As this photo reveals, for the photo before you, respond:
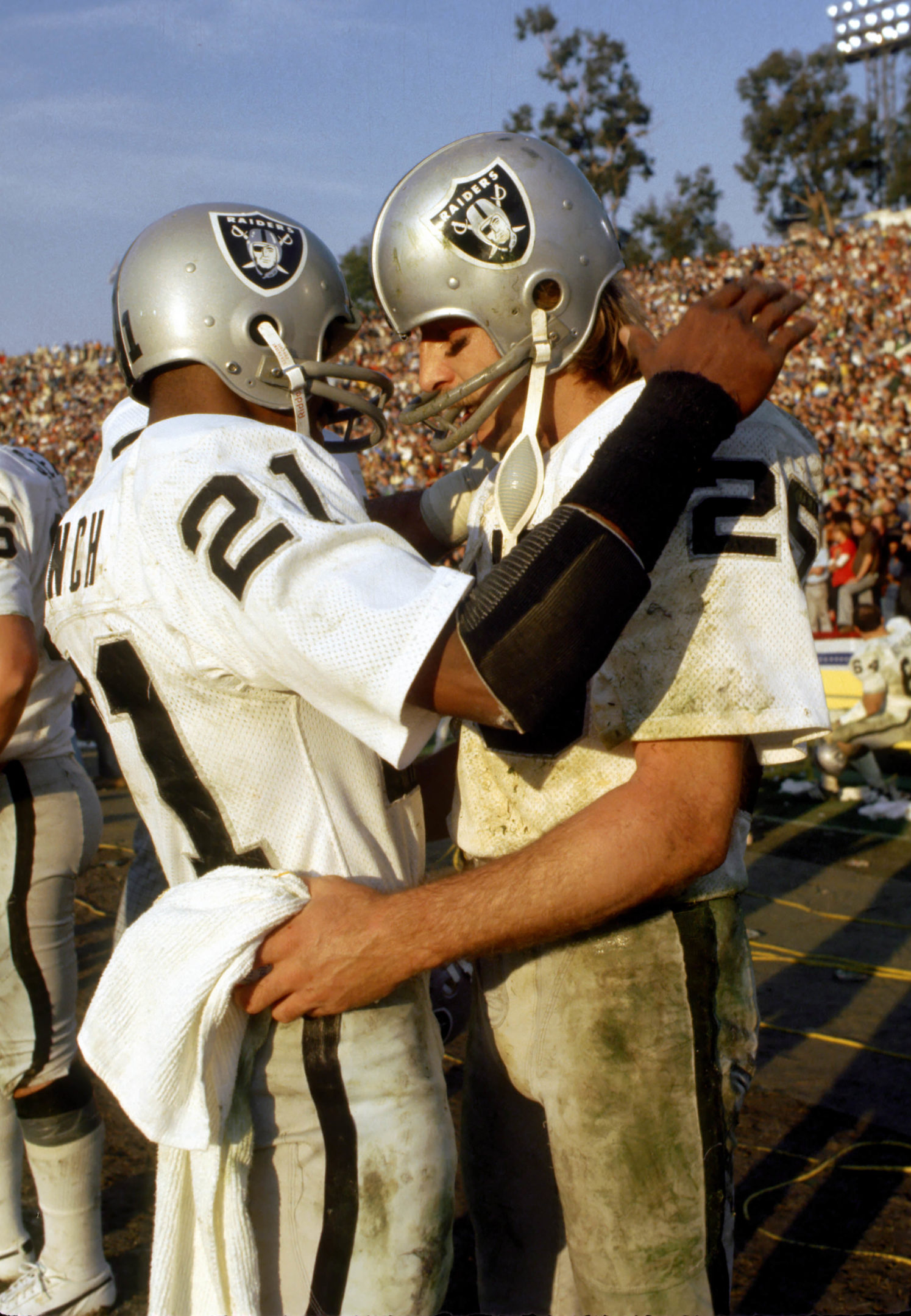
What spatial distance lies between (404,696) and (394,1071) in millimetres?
647

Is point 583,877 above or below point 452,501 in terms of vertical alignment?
below

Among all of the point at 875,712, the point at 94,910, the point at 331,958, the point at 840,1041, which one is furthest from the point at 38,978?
the point at 875,712

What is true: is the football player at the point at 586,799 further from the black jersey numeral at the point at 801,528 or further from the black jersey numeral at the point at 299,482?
the black jersey numeral at the point at 299,482

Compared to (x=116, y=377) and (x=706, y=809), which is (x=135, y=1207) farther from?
(x=116, y=377)

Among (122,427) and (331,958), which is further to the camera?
(122,427)

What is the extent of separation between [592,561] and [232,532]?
49 cm

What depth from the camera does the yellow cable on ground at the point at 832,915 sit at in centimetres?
630

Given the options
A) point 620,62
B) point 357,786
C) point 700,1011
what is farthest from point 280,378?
point 620,62

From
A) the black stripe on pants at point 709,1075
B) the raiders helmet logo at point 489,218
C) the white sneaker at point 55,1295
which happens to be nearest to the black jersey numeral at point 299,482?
the raiders helmet logo at point 489,218

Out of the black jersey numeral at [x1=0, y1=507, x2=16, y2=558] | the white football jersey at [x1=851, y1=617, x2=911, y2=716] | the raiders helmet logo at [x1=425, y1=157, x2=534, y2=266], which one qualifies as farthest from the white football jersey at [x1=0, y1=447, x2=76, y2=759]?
the white football jersey at [x1=851, y1=617, x2=911, y2=716]

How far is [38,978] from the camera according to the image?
3336 millimetres

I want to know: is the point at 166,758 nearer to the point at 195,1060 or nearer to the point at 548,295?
the point at 195,1060

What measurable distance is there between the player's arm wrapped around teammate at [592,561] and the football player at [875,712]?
22.2 ft

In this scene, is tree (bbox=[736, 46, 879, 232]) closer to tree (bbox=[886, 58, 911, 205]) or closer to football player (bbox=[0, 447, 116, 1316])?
tree (bbox=[886, 58, 911, 205])
